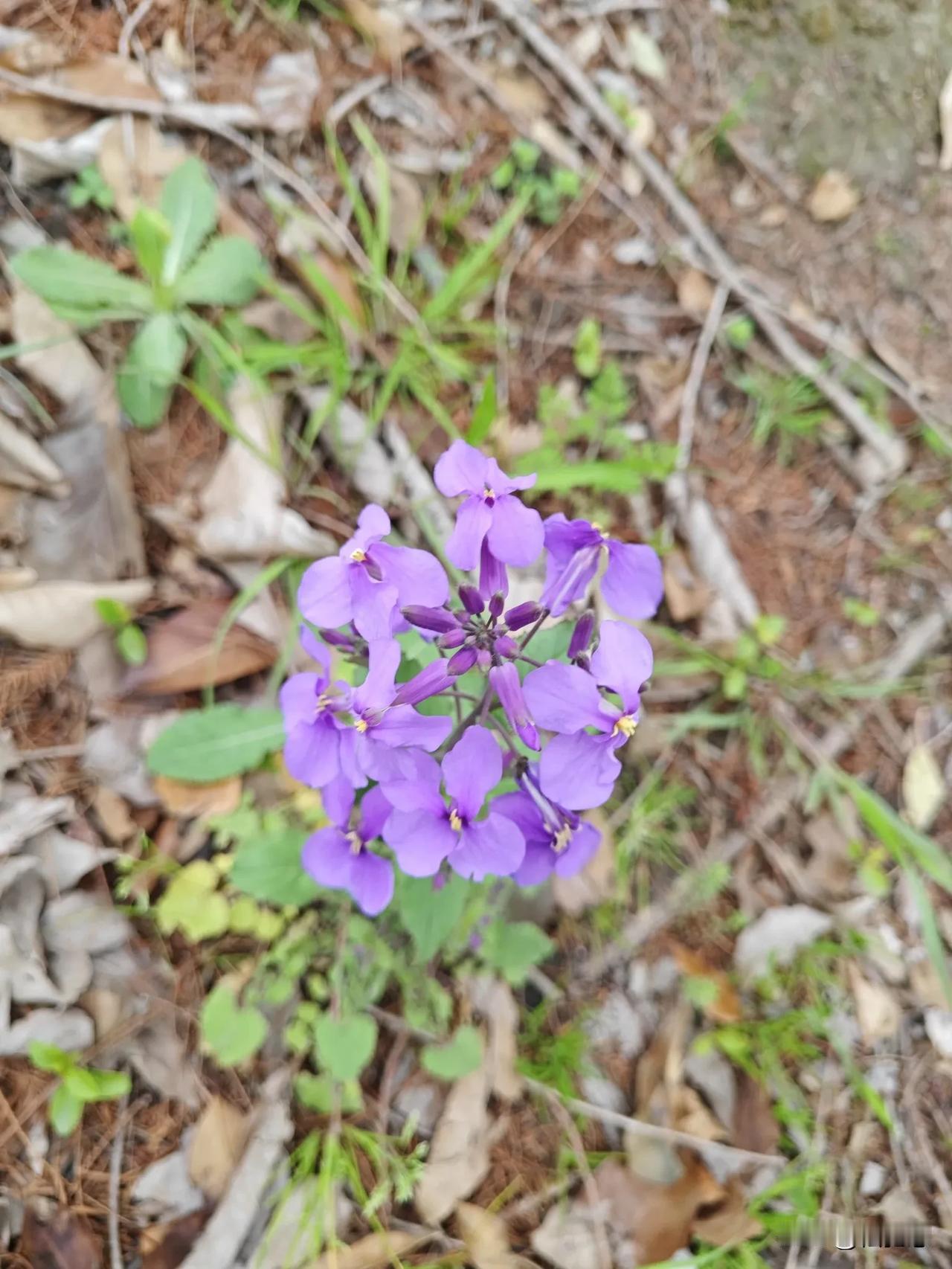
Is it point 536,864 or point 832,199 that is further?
point 832,199

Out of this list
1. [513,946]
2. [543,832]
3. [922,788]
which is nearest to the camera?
[543,832]

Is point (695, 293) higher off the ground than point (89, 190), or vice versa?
point (89, 190)

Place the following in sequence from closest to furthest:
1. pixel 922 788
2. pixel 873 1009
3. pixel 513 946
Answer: pixel 513 946
pixel 873 1009
pixel 922 788

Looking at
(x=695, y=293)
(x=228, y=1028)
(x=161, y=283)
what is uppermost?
(x=161, y=283)

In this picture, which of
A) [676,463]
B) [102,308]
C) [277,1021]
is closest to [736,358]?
[676,463]

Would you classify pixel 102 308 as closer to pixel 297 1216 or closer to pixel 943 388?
pixel 297 1216

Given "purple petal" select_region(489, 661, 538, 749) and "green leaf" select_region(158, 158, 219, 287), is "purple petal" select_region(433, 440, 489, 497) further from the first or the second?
"green leaf" select_region(158, 158, 219, 287)

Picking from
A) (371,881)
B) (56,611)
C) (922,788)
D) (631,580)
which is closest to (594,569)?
(631,580)

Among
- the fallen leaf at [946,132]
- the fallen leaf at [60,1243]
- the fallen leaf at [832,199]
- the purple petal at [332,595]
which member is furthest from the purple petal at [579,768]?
the fallen leaf at [946,132]

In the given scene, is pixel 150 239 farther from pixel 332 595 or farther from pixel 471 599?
pixel 471 599
